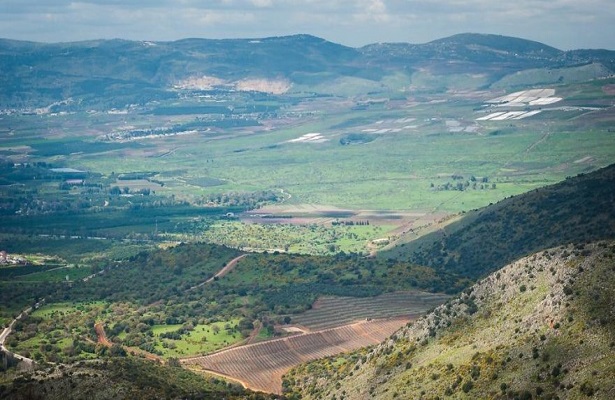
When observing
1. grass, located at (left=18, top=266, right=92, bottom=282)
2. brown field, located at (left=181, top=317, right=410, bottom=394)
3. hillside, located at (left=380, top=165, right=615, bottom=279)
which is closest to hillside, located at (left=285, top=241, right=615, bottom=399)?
brown field, located at (left=181, top=317, right=410, bottom=394)

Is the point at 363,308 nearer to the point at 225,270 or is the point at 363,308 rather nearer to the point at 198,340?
the point at 198,340

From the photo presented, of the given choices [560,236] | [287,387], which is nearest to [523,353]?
[287,387]

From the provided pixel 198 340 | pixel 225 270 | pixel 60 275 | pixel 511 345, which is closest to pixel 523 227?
pixel 225 270

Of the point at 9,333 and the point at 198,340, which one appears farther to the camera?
the point at 9,333

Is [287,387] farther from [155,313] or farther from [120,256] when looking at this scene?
[120,256]

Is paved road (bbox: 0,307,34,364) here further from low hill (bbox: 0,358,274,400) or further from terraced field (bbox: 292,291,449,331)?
terraced field (bbox: 292,291,449,331)
